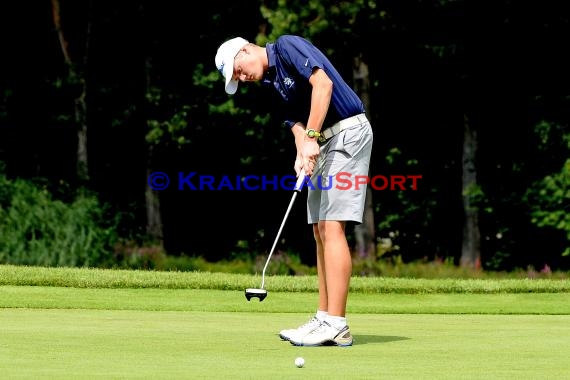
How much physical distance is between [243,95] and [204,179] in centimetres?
451

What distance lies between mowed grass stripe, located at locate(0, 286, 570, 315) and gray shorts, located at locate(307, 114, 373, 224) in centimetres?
249

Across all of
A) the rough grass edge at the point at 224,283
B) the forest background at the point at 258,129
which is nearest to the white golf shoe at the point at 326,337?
the rough grass edge at the point at 224,283

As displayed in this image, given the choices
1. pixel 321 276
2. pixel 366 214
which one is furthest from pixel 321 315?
pixel 366 214

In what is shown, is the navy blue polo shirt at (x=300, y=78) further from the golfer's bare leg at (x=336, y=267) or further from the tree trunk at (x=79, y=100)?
the tree trunk at (x=79, y=100)

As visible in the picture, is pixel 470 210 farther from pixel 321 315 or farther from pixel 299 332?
pixel 299 332

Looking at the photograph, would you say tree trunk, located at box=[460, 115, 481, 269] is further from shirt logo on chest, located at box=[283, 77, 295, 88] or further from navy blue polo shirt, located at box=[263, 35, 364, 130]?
shirt logo on chest, located at box=[283, 77, 295, 88]

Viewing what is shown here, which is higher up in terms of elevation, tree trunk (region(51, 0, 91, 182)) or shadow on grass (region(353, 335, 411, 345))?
tree trunk (region(51, 0, 91, 182))

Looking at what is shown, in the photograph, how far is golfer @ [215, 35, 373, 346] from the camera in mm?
8180

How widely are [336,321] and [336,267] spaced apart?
393 mm

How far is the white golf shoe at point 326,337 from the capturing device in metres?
7.93

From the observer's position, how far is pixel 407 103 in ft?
102

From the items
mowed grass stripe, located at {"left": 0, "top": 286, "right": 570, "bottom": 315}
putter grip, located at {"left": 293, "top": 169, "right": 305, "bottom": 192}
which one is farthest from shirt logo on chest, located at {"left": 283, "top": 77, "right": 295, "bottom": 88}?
mowed grass stripe, located at {"left": 0, "top": 286, "right": 570, "bottom": 315}

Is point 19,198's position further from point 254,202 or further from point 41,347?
point 41,347

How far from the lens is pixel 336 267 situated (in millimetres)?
8320
